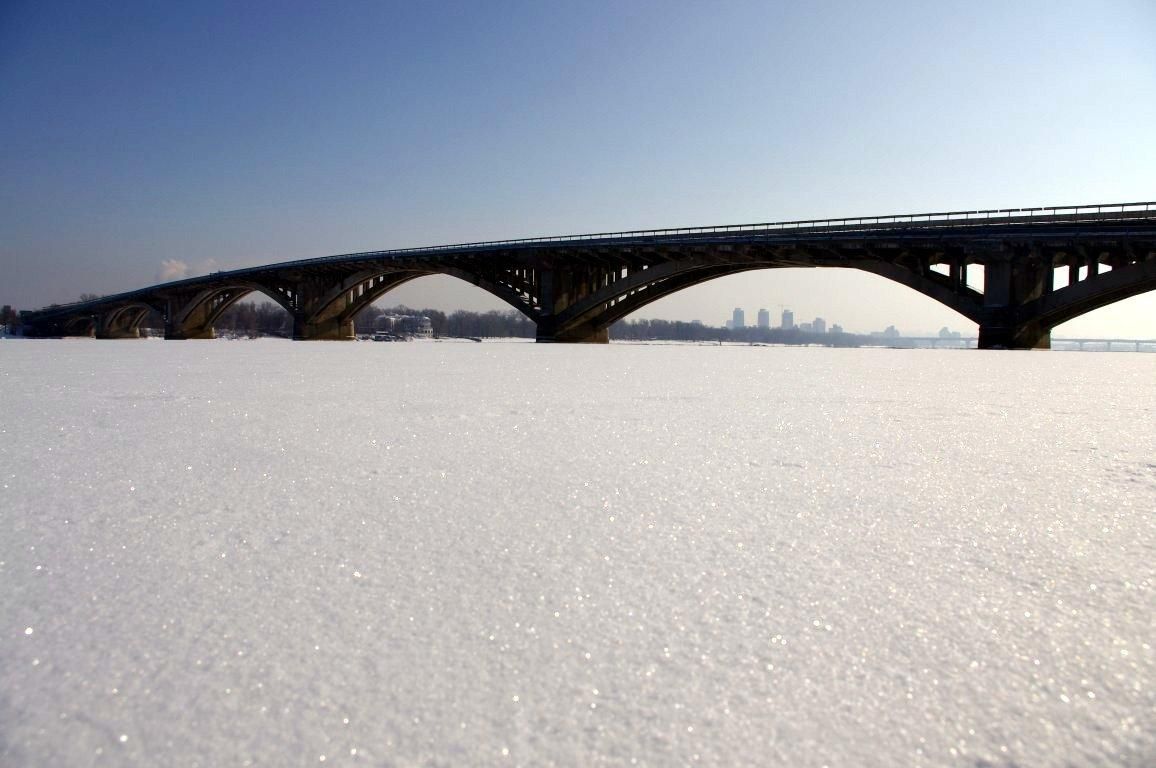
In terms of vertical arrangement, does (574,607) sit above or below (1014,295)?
below

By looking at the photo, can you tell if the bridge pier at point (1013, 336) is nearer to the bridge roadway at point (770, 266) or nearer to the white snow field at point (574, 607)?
the bridge roadway at point (770, 266)

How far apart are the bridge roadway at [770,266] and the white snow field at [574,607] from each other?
85.1 ft

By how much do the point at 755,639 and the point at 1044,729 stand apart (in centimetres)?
45

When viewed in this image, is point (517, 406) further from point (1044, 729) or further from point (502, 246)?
point (502, 246)

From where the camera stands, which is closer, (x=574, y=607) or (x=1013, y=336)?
(x=574, y=607)

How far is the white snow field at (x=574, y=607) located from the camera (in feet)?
3.03

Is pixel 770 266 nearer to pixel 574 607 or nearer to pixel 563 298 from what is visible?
pixel 563 298

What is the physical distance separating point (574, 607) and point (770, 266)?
112 ft

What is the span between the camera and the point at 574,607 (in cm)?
135

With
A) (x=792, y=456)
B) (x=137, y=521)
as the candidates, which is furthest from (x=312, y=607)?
(x=792, y=456)

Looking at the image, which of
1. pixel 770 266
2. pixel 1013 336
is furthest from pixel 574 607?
pixel 770 266

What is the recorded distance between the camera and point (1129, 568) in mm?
1640

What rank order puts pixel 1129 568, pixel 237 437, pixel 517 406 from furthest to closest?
pixel 517 406, pixel 237 437, pixel 1129 568

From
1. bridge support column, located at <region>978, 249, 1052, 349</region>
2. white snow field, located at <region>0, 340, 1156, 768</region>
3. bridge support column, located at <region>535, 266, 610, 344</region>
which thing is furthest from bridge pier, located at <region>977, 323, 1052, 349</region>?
white snow field, located at <region>0, 340, 1156, 768</region>
